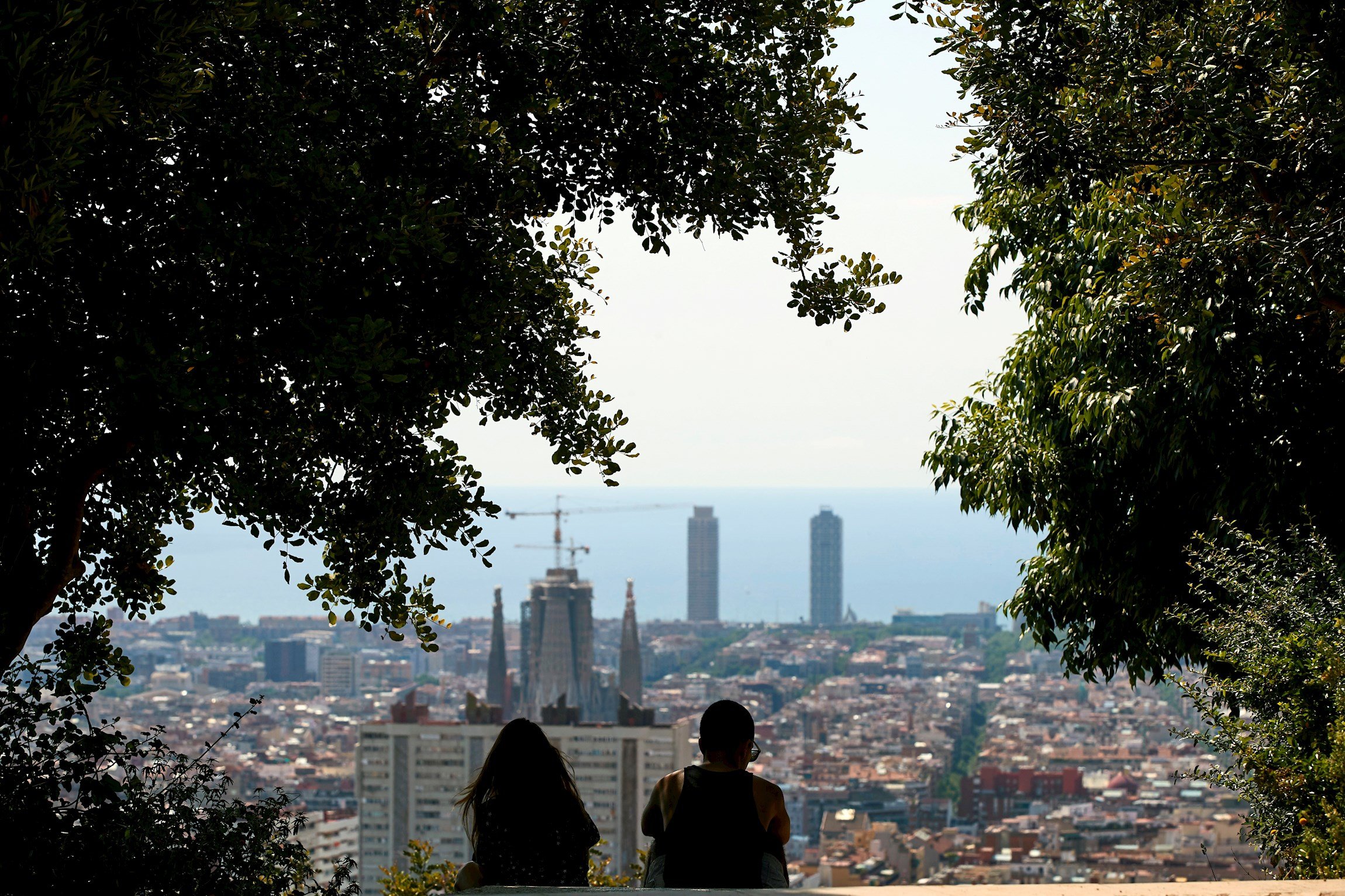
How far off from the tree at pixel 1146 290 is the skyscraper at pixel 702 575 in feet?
540

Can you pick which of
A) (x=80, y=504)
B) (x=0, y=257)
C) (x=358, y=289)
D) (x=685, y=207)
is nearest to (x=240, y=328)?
(x=358, y=289)

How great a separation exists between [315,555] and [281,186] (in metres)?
1.91

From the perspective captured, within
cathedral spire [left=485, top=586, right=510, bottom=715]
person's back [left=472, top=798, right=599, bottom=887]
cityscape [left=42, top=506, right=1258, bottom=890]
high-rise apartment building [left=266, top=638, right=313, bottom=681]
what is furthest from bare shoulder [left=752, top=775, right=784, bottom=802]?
high-rise apartment building [left=266, top=638, right=313, bottom=681]

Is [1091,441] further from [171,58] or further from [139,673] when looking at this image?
[139,673]

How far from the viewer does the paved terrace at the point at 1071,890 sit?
3.61 m

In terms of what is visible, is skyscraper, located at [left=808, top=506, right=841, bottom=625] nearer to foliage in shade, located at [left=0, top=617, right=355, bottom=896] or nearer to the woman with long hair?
the woman with long hair

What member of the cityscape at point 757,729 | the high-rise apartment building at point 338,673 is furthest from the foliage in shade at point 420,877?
the high-rise apartment building at point 338,673

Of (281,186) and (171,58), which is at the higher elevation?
(171,58)

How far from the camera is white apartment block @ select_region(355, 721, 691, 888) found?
47375mm

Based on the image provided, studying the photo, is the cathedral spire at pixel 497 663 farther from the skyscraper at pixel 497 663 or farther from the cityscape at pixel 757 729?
the cityscape at pixel 757 729

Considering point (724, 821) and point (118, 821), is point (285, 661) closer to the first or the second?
point (118, 821)

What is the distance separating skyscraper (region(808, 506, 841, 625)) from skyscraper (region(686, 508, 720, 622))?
13.1 metres

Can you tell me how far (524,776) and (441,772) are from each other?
164 ft

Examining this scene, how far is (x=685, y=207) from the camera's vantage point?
4.67m
